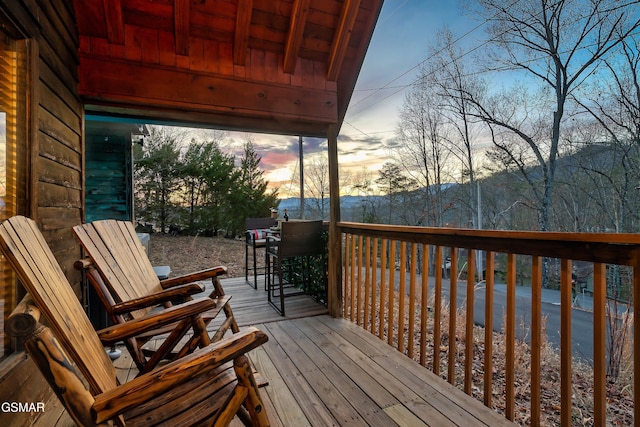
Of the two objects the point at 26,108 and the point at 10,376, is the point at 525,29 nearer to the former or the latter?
the point at 26,108

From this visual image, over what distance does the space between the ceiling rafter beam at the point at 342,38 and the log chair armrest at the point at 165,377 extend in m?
2.66

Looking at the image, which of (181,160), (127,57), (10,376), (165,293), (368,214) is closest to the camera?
(10,376)

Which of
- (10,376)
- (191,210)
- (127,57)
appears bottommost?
(10,376)

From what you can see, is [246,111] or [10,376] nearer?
[10,376]

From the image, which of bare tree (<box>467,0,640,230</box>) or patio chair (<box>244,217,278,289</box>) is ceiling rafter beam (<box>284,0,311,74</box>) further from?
bare tree (<box>467,0,640,230</box>)

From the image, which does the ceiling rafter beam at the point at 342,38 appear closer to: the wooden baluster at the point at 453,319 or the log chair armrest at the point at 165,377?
the wooden baluster at the point at 453,319

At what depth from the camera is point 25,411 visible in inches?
55.7

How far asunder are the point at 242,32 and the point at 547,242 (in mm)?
2615

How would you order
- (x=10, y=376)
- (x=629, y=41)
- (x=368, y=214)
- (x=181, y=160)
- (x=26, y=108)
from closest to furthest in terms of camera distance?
(x=10, y=376)
(x=26, y=108)
(x=629, y=41)
(x=181, y=160)
(x=368, y=214)

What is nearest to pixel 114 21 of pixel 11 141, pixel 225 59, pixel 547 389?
pixel 225 59

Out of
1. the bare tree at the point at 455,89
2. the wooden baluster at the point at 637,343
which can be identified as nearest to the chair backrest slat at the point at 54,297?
the wooden baluster at the point at 637,343

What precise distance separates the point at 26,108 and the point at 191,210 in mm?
7749

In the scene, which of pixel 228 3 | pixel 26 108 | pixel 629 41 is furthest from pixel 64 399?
pixel 629 41

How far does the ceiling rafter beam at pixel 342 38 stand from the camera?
2.53 metres
